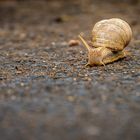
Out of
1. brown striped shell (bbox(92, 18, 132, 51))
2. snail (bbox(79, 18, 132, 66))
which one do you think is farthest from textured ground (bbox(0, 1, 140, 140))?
brown striped shell (bbox(92, 18, 132, 51))

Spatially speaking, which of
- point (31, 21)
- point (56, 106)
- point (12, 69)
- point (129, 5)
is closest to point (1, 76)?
point (12, 69)

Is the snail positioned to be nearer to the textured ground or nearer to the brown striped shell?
the brown striped shell

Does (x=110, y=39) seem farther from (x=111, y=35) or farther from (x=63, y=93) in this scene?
(x=63, y=93)

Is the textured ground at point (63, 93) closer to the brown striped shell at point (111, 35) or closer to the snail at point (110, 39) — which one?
the snail at point (110, 39)

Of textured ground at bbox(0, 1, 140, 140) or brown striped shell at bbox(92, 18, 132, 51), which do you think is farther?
brown striped shell at bbox(92, 18, 132, 51)

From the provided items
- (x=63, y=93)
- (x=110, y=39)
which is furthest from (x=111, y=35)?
(x=63, y=93)

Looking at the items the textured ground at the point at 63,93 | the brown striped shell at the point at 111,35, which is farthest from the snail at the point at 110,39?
the textured ground at the point at 63,93
